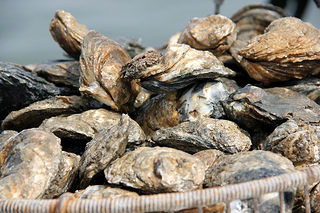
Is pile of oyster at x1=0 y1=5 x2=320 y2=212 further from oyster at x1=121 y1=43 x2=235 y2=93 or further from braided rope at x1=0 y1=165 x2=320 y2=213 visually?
braided rope at x1=0 y1=165 x2=320 y2=213

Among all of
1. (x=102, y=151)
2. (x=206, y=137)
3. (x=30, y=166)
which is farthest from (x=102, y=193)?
(x=206, y=137)

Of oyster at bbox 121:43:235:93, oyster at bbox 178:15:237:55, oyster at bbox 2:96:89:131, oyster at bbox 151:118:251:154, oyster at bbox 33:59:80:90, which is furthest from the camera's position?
oyster at bbox 33:59:80:90

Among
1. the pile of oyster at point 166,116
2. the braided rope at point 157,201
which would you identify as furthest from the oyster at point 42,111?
the braided rope at point 157,201

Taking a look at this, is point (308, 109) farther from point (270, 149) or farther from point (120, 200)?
point (120, 200)

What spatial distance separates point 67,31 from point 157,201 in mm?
1429

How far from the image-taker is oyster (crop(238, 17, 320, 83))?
1.61 meters

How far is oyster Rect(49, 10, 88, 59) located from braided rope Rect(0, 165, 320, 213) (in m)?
1.27

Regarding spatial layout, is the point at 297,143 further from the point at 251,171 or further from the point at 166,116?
the point at 166,116

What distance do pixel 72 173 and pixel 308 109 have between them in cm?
107

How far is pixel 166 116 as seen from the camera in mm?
1717

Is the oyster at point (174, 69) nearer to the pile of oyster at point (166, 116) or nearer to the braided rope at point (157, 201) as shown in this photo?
the pile of oyster at point (166, 116)

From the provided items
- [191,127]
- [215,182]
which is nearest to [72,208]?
[215,182]

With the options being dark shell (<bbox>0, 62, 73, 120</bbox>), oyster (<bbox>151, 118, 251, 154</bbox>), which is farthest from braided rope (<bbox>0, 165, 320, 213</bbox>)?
dark shell (<bbox>0, 62, 73, 120</bbox>)

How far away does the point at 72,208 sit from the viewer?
0.95 metres
